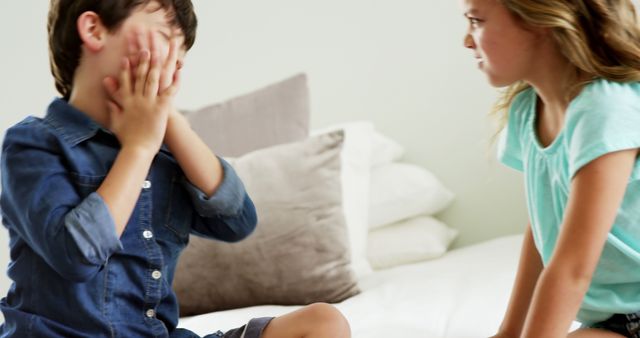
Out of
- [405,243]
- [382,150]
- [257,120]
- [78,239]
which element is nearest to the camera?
[78,239]

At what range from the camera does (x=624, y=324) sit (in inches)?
48.2

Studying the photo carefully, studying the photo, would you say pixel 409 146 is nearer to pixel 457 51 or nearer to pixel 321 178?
pixel 457 51

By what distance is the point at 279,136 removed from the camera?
2066mm

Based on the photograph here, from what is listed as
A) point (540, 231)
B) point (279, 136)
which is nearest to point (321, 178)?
point (279, 136)

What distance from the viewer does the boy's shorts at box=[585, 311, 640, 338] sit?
1.21m

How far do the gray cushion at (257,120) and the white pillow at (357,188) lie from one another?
0.10m

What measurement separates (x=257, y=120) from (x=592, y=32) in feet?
3.41

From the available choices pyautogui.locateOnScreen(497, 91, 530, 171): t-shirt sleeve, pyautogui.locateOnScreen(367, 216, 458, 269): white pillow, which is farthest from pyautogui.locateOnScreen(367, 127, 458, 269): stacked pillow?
pyautogui.locateOnScreen(497, 91, 530, 171): t-shirt sleeve

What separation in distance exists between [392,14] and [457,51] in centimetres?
Answer: 23

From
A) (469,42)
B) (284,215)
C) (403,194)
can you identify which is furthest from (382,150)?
(469,42)

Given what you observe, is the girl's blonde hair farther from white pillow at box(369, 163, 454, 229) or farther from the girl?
white pillow at box(369, 163, 454, 229)

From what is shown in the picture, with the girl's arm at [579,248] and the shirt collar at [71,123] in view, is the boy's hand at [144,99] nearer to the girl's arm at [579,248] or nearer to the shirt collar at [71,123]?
the shirt collar at [71,123]

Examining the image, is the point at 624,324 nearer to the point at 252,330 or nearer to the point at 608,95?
the point at 608,95

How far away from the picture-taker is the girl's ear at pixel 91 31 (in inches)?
44.9
